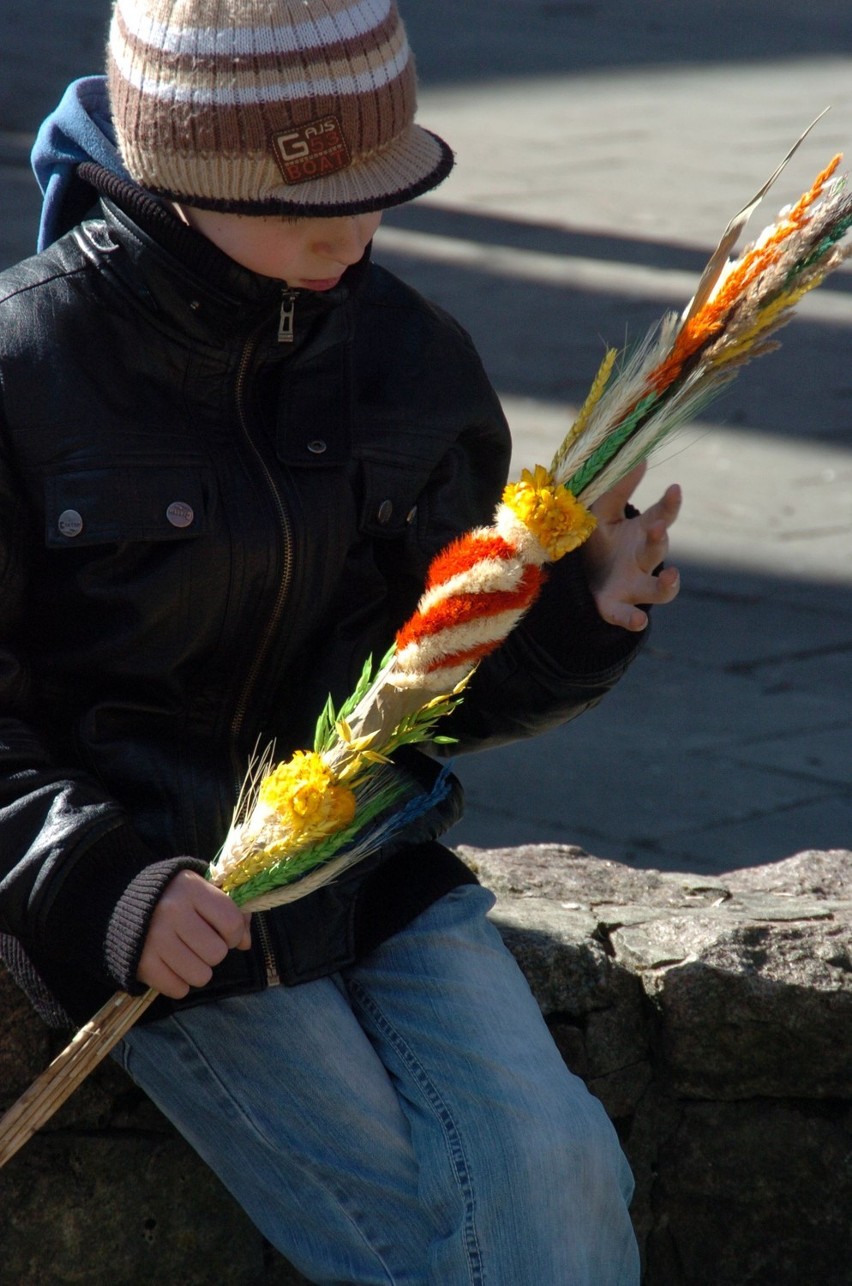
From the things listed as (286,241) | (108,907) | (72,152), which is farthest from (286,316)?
(108,907)

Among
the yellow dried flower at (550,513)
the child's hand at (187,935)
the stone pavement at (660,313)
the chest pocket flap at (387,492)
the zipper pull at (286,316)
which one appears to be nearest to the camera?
the child's hand at (187,935)

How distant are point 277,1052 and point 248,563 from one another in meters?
0.52

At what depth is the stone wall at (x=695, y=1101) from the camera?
2086 millimetres

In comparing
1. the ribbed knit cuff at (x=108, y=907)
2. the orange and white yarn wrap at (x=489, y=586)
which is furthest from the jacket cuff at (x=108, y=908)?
the orange and white yarn wrap at (x=489, y=586)

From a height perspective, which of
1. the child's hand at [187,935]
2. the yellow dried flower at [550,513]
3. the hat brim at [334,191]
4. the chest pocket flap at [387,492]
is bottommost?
the child's hand at [187,935]

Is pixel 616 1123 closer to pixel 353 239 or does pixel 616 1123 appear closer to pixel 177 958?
pixel 177 958

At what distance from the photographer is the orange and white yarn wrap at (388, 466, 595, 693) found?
1776mm

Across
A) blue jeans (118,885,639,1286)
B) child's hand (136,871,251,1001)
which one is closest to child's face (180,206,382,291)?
child's hand (136,871,251,1001)

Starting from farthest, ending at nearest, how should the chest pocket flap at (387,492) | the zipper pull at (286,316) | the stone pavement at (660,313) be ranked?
1. the stone pavement at (660,313)
2. the chest pocket flap at (387,492)
3. the zipper pull at (286,316)

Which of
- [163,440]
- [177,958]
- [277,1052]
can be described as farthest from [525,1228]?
[163,440]

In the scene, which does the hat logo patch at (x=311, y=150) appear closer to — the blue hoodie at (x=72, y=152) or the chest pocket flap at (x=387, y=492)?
the blue hoodie at (x=72, y=152)

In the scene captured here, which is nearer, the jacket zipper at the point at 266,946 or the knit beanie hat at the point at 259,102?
the knit beanie hat at the point at 259,102

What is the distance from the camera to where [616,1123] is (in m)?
2.21

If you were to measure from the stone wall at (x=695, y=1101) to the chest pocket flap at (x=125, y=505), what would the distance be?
0.68m
